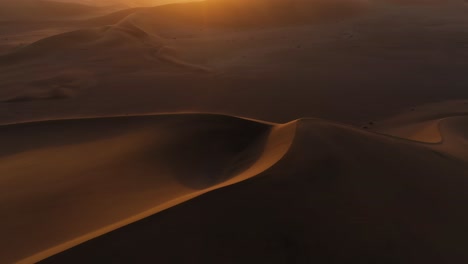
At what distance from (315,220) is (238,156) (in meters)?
1.32

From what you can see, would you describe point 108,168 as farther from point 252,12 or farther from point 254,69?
point 252,12

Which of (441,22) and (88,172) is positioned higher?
(88,172)

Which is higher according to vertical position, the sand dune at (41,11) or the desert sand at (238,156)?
the sand dune at (41,11)

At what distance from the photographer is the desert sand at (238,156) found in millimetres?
1995

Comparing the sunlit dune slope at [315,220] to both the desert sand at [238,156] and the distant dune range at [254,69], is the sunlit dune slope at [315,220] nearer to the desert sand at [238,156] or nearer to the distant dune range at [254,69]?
the desert sand at [238,156]

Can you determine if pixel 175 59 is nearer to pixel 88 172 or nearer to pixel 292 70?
pixel 292 70

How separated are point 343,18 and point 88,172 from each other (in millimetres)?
14063

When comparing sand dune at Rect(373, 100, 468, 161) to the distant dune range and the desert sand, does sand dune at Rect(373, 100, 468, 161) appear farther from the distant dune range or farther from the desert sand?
the distant dune range

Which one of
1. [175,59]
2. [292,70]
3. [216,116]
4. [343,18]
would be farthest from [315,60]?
[343,18]

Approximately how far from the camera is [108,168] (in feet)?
10.7

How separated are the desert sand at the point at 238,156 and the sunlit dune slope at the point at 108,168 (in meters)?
0.02

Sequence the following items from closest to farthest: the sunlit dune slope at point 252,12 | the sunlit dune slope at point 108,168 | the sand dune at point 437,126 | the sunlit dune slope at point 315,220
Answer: the sunlit dune slope at point 315,220
the sunlit dune slope at point 108,168
the sand dune at point 437,126
the sunlit dune slope at point 252,12

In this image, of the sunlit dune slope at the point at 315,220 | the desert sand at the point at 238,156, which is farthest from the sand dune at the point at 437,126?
the sunlit dune slope at the point at 315,220

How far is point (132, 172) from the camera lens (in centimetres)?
315
